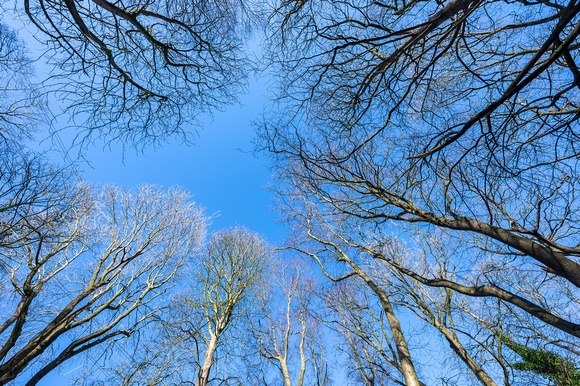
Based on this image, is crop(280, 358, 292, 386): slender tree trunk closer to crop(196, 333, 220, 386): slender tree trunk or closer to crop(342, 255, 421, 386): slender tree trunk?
crop(196, 333, 220, 386): slender tree trunk

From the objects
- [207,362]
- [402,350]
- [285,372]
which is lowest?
[402,350]

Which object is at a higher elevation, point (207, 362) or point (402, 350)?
point (207, 362)

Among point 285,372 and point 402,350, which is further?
point 285,372

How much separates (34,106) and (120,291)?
415 cm

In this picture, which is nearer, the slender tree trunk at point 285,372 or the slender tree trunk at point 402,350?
the slender tree trunk at point 402,350

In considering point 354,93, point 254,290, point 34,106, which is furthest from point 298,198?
point 254,290

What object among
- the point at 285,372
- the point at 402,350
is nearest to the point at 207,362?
the point at 285,372

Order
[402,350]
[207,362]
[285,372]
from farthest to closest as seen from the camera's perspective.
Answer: [285,372]
[207,362]
[402,350]

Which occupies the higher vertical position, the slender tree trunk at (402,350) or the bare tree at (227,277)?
the bare tree at (227,277)

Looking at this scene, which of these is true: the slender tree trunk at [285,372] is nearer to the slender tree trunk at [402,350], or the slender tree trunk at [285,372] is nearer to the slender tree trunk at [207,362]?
the slender tree trunk at [207,362]

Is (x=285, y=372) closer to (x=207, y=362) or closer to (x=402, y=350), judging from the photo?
(x=207, y=362)

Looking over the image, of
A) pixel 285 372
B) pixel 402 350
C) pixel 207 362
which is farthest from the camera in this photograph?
pixel 285 372

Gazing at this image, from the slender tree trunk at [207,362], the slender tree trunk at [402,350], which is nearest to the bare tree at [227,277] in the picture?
the slender tree trunk at [207,362]

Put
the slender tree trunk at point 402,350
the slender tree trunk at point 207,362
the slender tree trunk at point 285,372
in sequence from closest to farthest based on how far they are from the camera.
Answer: the slender tree trunk at point 402,350 → the slender tree trunk at point 207,362 → the slender tree trunk at point 285,372
